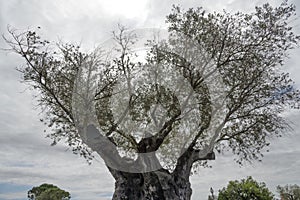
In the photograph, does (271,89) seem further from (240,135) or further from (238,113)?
(240,135)

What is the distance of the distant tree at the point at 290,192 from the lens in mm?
61294

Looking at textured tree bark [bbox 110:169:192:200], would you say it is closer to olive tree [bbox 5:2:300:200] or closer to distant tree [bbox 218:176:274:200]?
olive tree [bbox 5:2:300:200]

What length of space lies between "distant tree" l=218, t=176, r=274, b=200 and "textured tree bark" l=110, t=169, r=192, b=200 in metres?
39.9

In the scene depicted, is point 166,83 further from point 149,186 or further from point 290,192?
point 290,192

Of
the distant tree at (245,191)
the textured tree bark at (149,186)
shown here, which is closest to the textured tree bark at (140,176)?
the textured tree bark at (149,186)

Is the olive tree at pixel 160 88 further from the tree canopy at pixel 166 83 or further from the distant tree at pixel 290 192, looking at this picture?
the distant tree at pixel 290 192

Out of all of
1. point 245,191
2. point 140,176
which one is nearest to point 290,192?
point 245,191

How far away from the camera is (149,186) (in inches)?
571

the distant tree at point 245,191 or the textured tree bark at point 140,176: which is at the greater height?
the distant tree at point 245,191

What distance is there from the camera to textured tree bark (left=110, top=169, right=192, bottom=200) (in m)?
14.5

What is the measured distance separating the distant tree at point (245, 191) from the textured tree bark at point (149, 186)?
39.9m

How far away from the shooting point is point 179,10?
48.2 ft

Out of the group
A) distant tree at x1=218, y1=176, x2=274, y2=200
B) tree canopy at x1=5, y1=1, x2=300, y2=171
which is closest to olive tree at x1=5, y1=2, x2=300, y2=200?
tree canopy at x1=5, y1=1, x2=300, y2=171

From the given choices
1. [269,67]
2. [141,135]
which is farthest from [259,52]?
[141,135]
